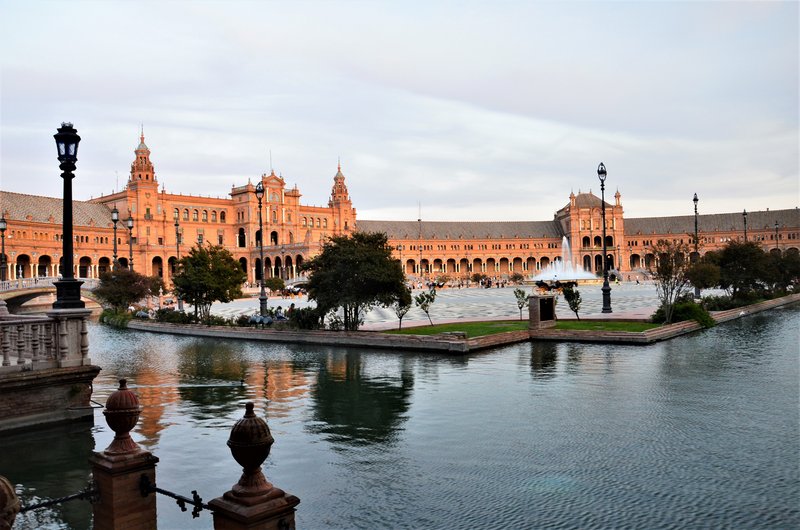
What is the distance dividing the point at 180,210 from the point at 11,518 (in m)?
110

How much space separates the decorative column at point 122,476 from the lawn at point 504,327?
15355 millimetres

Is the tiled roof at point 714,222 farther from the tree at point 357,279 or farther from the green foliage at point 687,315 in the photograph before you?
the tree at point 357,279

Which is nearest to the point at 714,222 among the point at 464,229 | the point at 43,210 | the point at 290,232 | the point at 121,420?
the point at 464,229

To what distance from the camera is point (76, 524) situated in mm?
6734

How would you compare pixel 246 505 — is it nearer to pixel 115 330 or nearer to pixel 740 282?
pixel 115 330

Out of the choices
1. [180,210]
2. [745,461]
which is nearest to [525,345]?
[745,461]

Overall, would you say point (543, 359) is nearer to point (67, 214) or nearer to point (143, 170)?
point (67, 214)

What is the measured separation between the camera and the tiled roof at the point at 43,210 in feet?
291

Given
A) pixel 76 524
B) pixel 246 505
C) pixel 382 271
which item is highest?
pixel 382 271

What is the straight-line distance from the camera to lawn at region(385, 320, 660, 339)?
72.0 feet

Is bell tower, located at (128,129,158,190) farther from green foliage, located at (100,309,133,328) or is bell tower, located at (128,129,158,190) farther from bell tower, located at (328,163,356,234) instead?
green foliage, located at (100,309,133,328)

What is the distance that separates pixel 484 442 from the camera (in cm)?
909

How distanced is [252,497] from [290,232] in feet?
362

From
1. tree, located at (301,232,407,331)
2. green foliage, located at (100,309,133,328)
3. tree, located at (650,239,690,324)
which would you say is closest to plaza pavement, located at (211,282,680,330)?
tree, located at (650,239,690,324)
